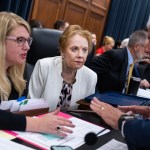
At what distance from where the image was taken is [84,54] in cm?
206

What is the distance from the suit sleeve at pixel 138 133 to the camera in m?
0.96

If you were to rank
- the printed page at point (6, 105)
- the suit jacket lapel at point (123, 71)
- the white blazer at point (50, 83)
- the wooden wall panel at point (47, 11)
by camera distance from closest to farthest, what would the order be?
1. the printed page at point (6, 105)
2. the white blazer at point (50, 83)
3. the suit jacket lapel at point (123, 71)
4. the wooden wall panel at point (47, 11)

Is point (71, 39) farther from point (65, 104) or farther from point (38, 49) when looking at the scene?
point (65, 104)

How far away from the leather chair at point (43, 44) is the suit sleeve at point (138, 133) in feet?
4.27

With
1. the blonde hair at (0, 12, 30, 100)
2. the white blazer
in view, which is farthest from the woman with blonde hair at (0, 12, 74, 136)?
the white blazer

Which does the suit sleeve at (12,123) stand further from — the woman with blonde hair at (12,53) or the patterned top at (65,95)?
the patterned top at (65,95)

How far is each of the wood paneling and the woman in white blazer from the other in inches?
103

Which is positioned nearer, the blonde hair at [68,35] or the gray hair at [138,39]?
the blonde hair at [68,35]

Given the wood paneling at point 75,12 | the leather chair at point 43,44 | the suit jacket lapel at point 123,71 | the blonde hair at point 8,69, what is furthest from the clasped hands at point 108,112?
the wood paneling at point 75,12

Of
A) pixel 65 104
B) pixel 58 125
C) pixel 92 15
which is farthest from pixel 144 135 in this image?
pixel 92 15

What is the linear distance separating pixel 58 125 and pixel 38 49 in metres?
1.09

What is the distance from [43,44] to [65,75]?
12.7 inches

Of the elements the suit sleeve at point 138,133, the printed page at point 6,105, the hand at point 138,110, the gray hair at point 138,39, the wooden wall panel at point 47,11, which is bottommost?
the printed page at point 6,105

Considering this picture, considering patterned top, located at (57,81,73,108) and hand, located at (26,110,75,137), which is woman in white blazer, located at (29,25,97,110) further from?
hand, located at (26,110,75,137)
